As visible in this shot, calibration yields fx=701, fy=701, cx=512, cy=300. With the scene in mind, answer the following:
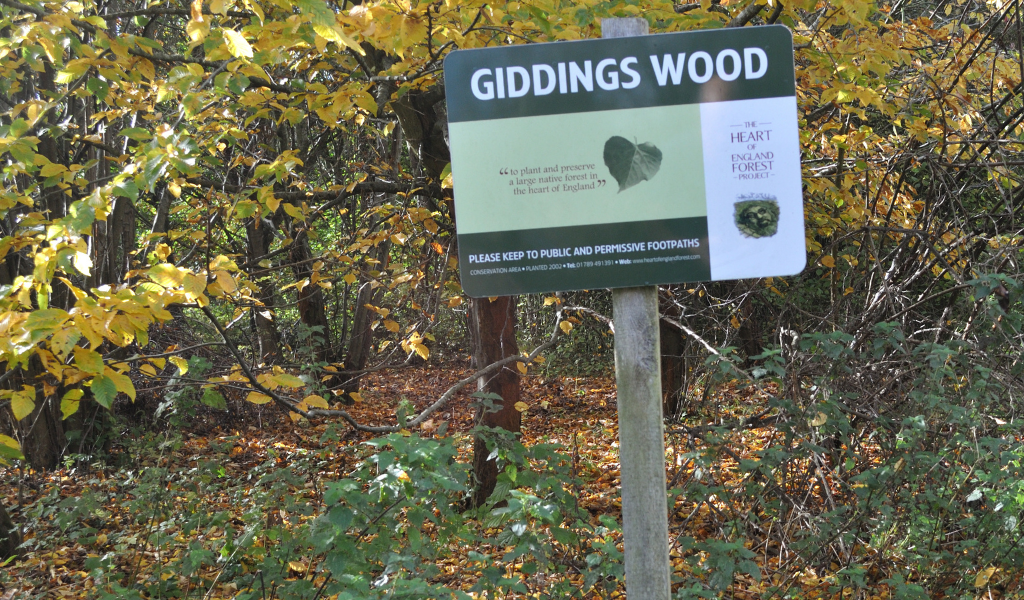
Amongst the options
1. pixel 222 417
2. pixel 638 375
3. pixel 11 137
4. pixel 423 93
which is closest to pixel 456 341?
pixel 222 417

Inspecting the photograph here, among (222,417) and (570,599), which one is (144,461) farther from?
(570,599)

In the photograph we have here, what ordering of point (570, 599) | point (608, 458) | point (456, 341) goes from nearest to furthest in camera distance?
point (570, 599), point (608, 458), point (456, 341)

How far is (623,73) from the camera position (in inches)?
71.6

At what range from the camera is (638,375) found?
1889 millimetres

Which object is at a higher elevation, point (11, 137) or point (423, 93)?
point (423, 93)

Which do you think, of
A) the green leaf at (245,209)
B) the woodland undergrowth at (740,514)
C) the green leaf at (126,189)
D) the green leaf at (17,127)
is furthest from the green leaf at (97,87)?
the woodland undergrowth at (740,514)

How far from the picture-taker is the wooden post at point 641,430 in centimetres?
188

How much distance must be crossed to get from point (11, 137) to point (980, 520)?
4.45 m

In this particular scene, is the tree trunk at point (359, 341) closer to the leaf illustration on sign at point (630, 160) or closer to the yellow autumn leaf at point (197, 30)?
the yellow autumn leaf at point (197, 30)

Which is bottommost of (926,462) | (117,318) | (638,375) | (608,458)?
(608,458)

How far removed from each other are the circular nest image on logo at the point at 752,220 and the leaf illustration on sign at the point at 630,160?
0.79ft

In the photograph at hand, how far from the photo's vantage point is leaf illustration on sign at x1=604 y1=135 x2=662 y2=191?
180 centimetres

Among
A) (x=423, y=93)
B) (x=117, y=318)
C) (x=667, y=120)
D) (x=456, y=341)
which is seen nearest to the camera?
(x=667, y=120)

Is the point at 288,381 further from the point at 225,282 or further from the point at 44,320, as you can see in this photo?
the point at 44,320
